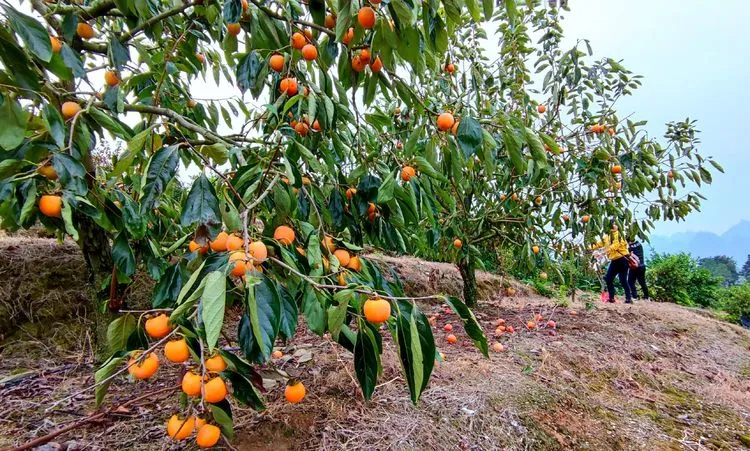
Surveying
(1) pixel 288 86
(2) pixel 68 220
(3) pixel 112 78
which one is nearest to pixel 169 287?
(2) pixel 68 220

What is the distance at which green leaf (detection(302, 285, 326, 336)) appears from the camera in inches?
36.8

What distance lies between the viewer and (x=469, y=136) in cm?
112

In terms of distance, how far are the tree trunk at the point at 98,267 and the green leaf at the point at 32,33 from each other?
96 cm

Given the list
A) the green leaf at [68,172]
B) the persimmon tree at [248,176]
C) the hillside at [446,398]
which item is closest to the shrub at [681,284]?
the hillside at [446,398]

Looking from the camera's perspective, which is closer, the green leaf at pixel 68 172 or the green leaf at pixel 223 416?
the green leaf at pixel 223 416

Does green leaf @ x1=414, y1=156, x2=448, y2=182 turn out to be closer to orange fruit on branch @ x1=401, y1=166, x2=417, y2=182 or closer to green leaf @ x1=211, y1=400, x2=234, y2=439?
orange fruit on branch @ x1=401, y1=166, x2=417, y2=182

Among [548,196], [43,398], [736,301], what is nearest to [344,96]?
[43,398]

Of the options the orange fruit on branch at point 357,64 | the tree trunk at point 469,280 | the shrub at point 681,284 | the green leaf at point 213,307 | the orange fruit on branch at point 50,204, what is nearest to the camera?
the green leaf at point 213,307

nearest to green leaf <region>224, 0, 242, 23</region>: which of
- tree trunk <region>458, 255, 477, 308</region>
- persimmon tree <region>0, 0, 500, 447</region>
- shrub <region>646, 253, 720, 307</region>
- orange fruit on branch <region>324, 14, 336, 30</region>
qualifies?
persimmon tree <region>0, 0, 500, 447</region>

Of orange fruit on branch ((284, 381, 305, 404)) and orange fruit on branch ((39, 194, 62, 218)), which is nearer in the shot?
A: orange fruit on branch ((39, 194, 62, 218))

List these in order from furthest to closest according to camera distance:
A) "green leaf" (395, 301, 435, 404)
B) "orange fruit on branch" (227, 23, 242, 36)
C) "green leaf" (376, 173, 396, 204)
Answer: "orange fruit on branch" (227, 23, 242, 36) → "green leaf" (376, 173, 396, 204) → "green leaf" (395, 301, 435, 404)

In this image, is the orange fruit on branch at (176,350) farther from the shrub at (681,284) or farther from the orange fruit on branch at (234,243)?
the shrub at (681,284)

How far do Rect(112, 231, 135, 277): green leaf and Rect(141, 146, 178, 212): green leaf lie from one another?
0.44 m

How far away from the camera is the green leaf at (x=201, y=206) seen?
98cm
